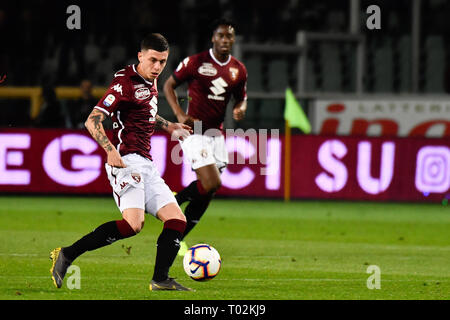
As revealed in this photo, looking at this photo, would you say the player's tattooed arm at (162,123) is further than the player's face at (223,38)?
No

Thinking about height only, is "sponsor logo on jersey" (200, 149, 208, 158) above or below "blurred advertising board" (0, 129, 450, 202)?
above

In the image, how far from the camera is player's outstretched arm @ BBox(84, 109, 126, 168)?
266 inches

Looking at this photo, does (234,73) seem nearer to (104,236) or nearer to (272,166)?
(104,236)

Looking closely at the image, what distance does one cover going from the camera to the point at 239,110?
985 centimetres

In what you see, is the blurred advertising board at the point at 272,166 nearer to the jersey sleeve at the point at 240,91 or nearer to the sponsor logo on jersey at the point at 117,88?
the jersey sleeve at the point at 240,91

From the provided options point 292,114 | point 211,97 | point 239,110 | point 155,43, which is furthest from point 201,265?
point 292,114

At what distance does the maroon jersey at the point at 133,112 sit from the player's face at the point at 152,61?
0.29 feet

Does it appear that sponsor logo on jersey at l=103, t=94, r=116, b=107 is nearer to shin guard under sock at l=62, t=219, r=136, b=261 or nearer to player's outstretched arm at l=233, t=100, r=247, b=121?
shin guard under sock at l=62, t=219, r=136, b=261

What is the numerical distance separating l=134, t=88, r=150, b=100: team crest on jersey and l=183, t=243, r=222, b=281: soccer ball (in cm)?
125

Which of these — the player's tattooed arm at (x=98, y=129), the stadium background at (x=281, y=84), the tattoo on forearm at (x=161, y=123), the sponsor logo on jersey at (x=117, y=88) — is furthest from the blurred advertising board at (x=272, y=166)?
the player's tattooed arm at (x=98, y=129)

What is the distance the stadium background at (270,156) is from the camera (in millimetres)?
8469

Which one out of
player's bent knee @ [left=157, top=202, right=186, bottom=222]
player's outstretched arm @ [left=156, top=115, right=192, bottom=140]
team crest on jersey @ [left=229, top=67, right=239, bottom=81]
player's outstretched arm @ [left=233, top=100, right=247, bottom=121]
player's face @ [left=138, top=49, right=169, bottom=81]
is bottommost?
player's bent knee @ [left=157, top=202, right=186, bottom=222]

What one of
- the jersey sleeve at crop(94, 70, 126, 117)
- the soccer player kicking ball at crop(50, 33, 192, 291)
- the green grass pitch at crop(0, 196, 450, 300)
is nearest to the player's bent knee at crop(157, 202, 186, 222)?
the soccer player kicking ball at crop(50, 33, 192, 291)

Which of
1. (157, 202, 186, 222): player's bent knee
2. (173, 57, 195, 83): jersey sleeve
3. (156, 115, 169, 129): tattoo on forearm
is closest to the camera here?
(157, 202, 186, 222): player's bent knee
